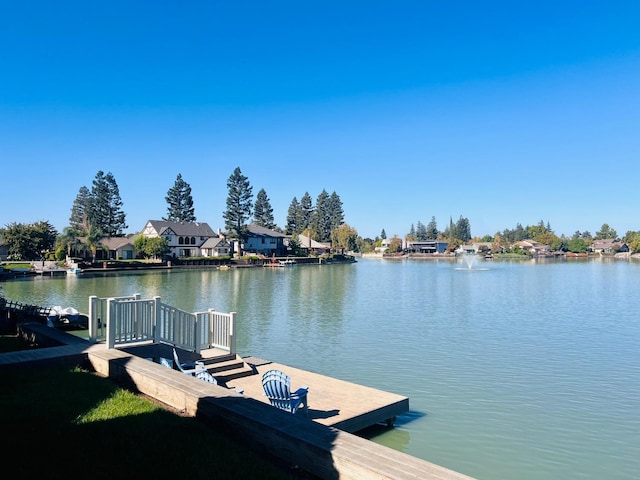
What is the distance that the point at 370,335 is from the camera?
20.7 m

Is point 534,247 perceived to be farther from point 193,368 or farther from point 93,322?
point 93,322

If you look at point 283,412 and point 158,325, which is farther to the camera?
point 158,325

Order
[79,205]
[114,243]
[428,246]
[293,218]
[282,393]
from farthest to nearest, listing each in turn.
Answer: [428,246] → [293,218] → [79,205] → [114,243] → [282,393]

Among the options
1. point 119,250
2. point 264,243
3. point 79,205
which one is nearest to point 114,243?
point 119,250

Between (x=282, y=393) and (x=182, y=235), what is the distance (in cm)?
8685

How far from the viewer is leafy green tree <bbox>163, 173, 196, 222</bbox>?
110375 millimetres

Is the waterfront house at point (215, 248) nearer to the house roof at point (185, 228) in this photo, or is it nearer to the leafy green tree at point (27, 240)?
the house roof at point (185, 228)

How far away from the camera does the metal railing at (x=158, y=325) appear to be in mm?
10438

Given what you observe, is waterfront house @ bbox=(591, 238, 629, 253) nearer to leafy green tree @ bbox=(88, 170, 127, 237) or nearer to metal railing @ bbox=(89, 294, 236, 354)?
leafy green tree @ bbox=(88, 170, 127, 237)

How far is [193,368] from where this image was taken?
408 inches

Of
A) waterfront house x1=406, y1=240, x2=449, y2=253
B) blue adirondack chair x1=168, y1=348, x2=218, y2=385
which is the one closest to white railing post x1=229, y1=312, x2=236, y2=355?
blue adirondack chair x1=168, y1=348, x2=218, y2=385

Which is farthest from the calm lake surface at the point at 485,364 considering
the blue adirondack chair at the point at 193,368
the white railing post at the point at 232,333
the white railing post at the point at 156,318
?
the white railing post at the point at 156,318

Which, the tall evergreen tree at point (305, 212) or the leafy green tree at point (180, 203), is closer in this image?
the leafy green tree at point (180, 203)

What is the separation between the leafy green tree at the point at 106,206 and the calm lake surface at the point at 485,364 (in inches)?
2791
